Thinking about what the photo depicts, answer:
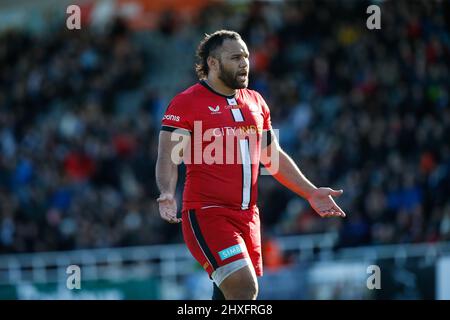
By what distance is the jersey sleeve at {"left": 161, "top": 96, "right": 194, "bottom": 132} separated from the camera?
8.18 m

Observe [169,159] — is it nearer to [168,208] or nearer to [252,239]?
[168,208]

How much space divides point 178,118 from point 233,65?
65cm

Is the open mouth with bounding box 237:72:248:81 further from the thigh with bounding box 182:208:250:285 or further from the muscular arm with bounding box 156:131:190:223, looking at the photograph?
the thigh with bounding box 182:208:250:285

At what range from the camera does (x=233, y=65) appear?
8391 mm

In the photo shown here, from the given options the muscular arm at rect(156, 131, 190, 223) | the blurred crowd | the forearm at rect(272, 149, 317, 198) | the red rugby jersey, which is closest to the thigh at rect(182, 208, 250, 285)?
the red rugby jersey

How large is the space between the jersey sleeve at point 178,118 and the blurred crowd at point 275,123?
8.61 m

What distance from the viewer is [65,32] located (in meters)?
26.1

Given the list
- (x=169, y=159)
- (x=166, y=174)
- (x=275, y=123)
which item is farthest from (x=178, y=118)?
(x=275, y=123)

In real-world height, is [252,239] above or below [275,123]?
below

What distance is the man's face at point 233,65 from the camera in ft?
27.5

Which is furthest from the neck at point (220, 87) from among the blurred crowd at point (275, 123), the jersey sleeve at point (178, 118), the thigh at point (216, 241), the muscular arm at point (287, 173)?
the blurred crowd at point (275, 123)

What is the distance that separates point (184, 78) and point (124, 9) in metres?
3.69

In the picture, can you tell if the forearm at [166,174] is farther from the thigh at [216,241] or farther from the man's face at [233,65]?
the man's face at [233,65]
